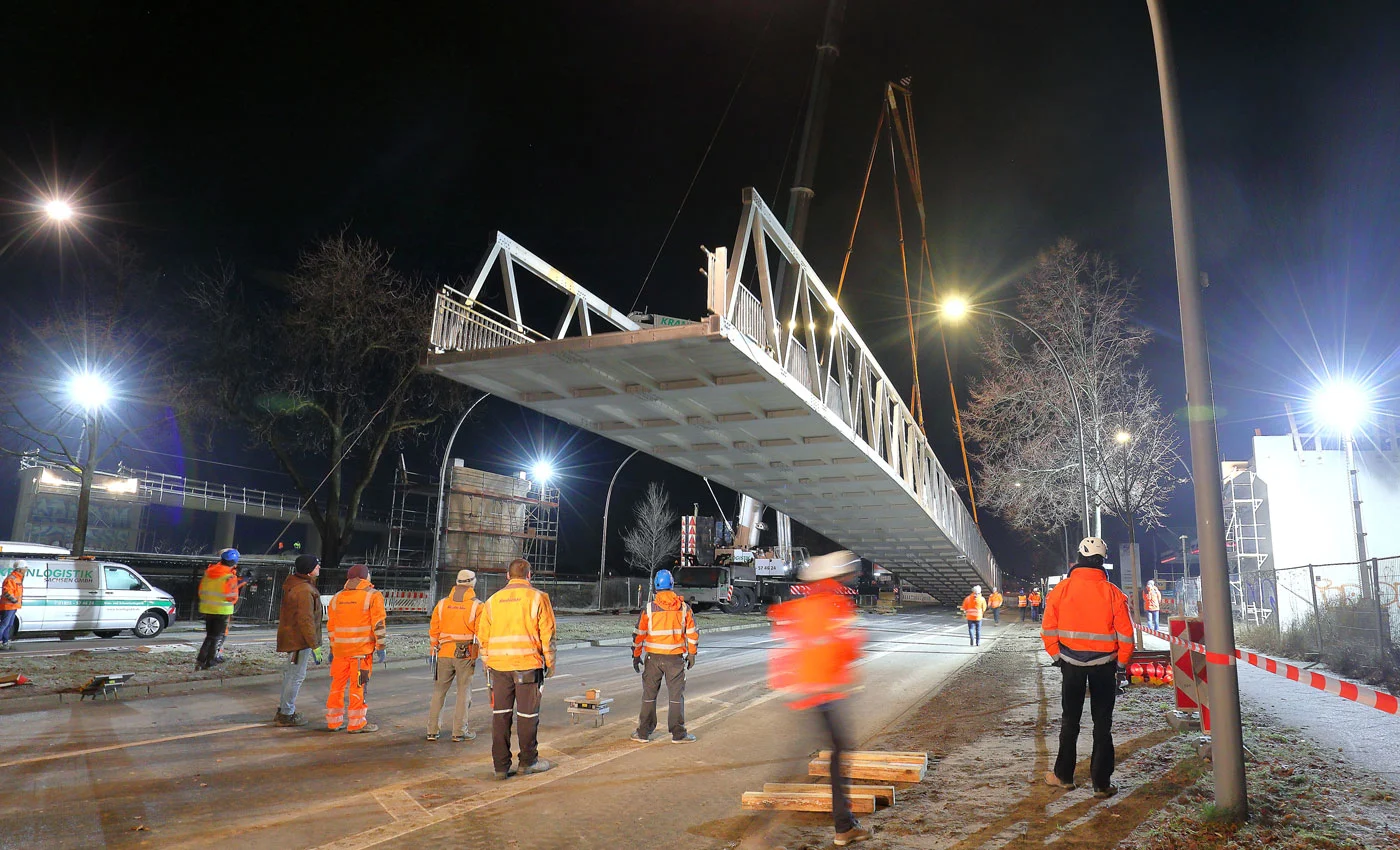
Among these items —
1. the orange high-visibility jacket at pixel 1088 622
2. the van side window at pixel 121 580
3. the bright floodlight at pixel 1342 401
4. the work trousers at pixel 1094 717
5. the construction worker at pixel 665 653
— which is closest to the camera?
the work trousers at pixel 1094 717

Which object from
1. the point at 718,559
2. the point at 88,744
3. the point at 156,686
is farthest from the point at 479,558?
the point at 88,744

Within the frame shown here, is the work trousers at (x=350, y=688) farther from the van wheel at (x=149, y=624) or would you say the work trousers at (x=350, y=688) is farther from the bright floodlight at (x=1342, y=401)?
the bright floodlight at (x=1342, y=401)

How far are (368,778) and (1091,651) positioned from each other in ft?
18.2

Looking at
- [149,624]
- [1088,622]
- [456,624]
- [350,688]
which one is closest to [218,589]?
[350,688]

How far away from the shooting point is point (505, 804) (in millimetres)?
5676

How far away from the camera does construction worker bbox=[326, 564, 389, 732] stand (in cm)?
795

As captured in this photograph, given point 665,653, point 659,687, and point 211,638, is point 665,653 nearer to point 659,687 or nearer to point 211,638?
point 659,687

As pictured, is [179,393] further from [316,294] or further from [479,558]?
[479,558]

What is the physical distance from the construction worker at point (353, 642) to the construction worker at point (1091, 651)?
19.6ft

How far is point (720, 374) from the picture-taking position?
37.9ft

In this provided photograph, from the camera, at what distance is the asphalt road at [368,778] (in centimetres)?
500

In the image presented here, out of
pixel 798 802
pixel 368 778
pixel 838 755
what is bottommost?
pixel 368 778

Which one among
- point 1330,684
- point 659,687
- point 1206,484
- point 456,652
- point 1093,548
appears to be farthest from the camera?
point 456,652

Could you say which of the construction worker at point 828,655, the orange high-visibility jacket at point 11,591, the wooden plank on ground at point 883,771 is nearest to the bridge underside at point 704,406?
the construction worker at point 828,655
